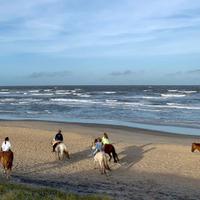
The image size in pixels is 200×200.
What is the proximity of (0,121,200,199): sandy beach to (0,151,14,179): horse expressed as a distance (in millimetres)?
363

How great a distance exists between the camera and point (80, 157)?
2073 cm

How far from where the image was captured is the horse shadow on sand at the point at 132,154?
19.4 m

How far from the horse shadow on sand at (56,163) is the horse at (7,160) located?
1.44 m

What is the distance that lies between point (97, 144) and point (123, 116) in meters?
25.2

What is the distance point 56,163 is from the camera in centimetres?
1925

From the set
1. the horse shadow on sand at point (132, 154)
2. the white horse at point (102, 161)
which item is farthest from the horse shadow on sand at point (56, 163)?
the white horse at point (102, 161)

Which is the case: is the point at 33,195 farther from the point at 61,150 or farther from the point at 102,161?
the point at 61,150

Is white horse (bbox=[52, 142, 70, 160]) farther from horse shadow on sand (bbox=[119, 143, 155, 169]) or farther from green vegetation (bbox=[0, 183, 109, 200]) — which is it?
green vegetation (bbox=[0, 183, 109, 200])

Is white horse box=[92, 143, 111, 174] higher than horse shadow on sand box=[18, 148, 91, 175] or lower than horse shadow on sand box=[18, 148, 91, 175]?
higher

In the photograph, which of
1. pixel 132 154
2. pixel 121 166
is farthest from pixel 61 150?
pixel 132 154

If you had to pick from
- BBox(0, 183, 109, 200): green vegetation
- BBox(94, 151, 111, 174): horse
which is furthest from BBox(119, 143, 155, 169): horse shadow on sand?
BBox(0, 183, 109, 200): green vegetation

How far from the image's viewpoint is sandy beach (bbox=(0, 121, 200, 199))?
14481 mm

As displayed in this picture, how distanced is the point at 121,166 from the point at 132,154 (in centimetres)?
306

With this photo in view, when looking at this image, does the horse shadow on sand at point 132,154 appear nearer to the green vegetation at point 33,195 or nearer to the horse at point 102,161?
the horse at point 102,161
